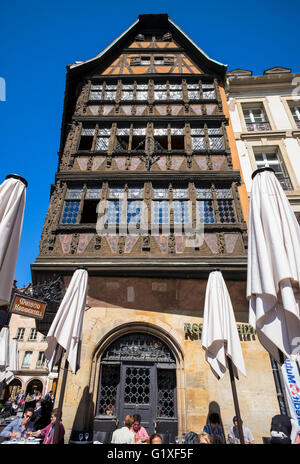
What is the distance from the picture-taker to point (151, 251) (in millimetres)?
8969

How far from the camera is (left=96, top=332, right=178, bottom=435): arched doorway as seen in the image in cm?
735

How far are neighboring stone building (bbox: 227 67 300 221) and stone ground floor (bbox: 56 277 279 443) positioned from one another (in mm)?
5370

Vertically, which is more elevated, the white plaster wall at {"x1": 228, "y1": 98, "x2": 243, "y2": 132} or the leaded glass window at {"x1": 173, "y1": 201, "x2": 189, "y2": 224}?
the white plaster wall at {"x1": 228, "y1": 98, "x2": 243, "y2": 132}

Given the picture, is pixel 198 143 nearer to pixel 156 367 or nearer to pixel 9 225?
pixel 156 367

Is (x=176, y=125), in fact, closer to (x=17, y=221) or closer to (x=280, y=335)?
(x=17, y=221)

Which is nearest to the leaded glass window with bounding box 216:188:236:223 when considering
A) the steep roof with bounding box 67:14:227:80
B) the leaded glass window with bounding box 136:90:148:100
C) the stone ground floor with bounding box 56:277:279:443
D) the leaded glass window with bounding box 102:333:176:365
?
the stone ground floor with bounding box 56:277:279:443

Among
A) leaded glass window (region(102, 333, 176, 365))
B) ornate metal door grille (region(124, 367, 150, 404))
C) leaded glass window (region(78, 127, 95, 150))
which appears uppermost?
leaded glass window (region(78, 127, 95, 150))

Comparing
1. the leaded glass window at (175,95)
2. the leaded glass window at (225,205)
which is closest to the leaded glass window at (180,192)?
the leaded glass window at (225,205)

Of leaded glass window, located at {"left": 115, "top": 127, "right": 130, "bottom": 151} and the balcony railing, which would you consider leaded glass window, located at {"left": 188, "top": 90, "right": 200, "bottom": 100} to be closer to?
the balcony railing

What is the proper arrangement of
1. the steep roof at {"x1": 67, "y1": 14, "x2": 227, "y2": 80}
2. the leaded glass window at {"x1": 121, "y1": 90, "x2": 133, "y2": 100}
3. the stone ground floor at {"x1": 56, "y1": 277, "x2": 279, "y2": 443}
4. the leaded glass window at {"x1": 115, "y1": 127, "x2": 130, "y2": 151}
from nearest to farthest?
the stone ground floor at {"x1": 56, "y1": 277, "x2": 279, "y2": 443}
the leaded glass window at {"x1": 115, "y1": 127, "x2": 130, "y2": 151}
the leaded glass window at {"x1": 121, "y1": 90, "x2": 133, "y2": 100}
the steep roof at {"x1": 67, "y1": 14, "x2": 227, "y2": 80}

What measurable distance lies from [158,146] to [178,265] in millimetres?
5580

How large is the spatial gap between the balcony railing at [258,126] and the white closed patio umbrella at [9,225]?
38.7 ft

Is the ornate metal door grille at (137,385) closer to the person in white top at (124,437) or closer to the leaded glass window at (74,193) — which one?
the person in white top at (124,437)

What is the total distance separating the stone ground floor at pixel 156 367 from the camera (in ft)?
23.2
